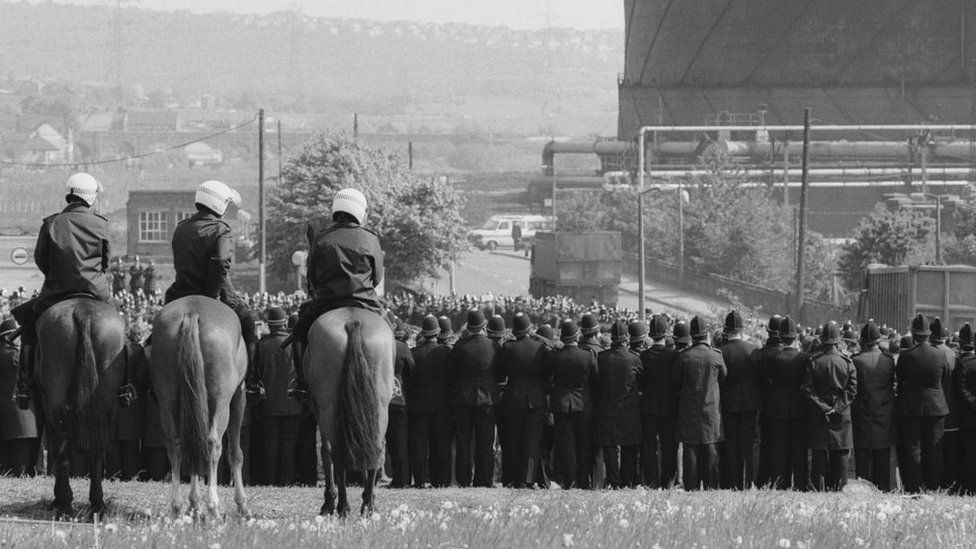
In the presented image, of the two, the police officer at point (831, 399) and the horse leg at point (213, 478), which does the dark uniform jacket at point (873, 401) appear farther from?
the horse leg at point (213, 478)

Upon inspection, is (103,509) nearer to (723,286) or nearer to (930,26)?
(723,286)

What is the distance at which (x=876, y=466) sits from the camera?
14.8 meters

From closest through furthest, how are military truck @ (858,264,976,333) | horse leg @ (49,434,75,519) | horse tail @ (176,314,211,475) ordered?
horse tail @ (176,314,211,475)
horse leg @ (49,434,75,519)
military truck @ (858,264,976,333)

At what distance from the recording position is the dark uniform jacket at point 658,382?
14.5 metres

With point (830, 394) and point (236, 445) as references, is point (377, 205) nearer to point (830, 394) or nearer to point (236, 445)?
point (830, 394)

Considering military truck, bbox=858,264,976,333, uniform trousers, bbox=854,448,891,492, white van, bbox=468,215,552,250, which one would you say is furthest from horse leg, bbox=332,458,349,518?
white van, bbox=468,215,552,250

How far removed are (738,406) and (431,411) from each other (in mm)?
2475

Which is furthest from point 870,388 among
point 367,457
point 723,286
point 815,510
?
point 723,286

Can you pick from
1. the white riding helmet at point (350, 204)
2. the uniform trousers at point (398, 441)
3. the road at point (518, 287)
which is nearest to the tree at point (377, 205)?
the road at point (518, 287)

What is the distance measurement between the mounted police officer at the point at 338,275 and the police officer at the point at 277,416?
3258 mm

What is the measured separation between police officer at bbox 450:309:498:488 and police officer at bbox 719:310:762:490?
187 cm

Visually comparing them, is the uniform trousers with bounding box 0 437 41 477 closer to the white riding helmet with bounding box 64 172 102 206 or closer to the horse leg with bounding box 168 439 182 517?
the white riding helmet with bounding box 64 172 102 206

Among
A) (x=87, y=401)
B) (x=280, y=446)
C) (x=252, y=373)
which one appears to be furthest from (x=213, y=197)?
(x=280, y=446)

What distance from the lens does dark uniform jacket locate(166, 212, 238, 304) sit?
435 inches
